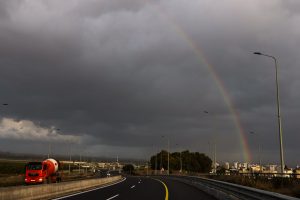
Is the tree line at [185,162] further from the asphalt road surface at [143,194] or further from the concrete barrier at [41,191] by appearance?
A: the concrete barrier at [41,191]

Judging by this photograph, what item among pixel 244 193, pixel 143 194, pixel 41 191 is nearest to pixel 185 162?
pixel 143 194

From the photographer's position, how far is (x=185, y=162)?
170 metres

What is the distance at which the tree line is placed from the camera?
545 ft

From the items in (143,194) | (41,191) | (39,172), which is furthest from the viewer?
(39,172)

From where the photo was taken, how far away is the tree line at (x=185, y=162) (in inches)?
6545

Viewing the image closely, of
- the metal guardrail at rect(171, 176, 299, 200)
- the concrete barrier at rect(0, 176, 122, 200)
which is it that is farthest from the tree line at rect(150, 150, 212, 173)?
the metal guardrail at rect(171, 176, 299, 200)

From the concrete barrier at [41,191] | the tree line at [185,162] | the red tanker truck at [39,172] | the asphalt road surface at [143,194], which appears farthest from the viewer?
the tree line at [185,162]

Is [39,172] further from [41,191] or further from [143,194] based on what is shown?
[41,191]

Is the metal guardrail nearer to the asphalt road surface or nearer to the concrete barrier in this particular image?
the asphalt road surface

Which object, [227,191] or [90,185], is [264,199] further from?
[90,185]

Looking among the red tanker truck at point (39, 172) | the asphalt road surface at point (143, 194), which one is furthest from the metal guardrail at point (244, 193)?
the red tanker truck at point (39, 172)

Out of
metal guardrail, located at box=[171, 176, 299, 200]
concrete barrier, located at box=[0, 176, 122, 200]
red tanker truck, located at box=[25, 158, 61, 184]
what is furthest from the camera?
red tanker truck, located at box=[25, 158, 61, 184]

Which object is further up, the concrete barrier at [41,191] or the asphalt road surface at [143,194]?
the concrete barrier at [41,191]

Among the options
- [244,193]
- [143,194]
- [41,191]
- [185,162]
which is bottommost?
[185,162]
